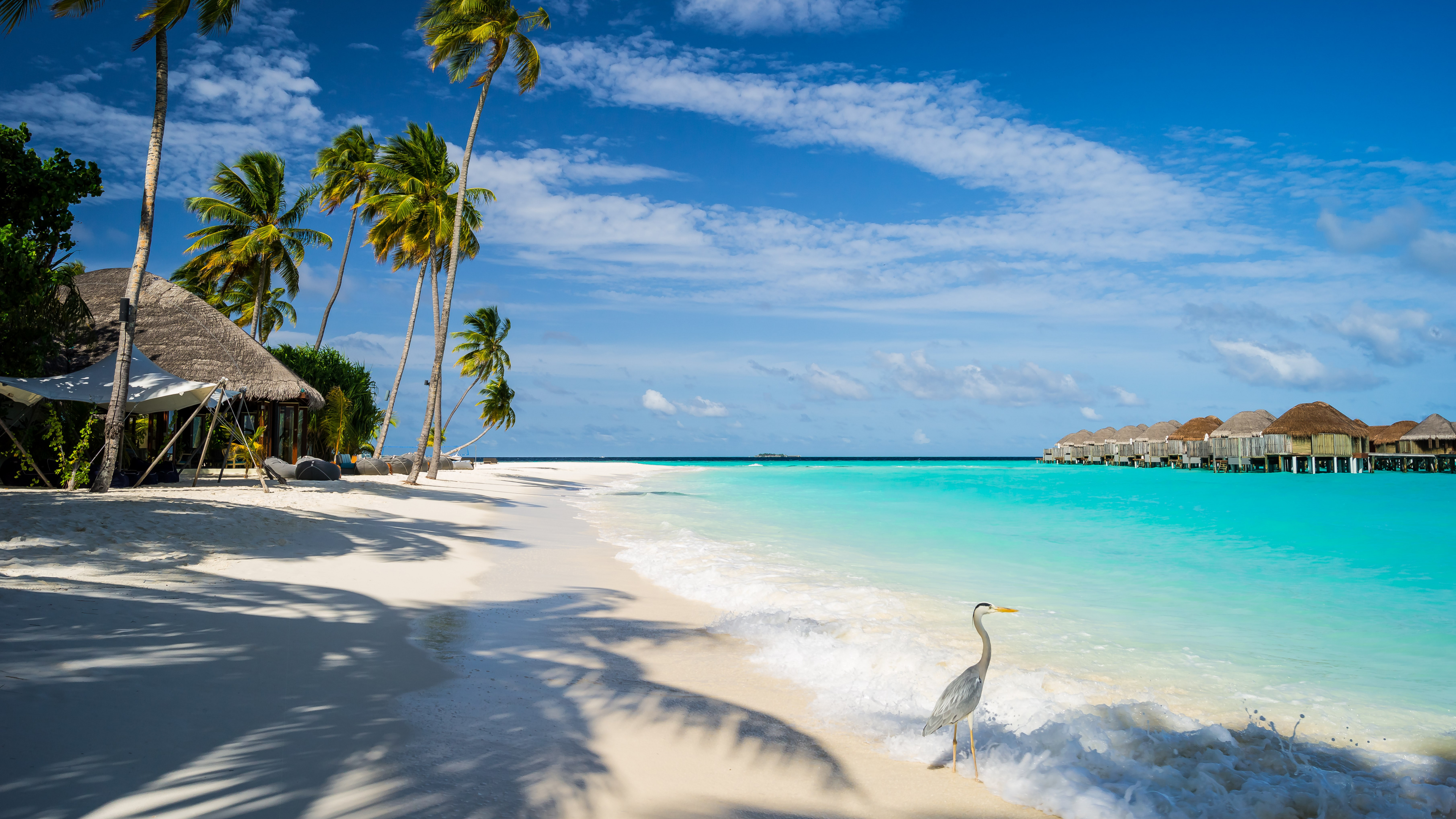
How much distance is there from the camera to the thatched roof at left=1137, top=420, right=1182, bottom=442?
59.8m

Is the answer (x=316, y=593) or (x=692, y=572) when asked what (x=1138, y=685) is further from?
(x=316, y=593)

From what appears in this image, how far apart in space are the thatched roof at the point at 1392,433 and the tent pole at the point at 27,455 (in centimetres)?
6237

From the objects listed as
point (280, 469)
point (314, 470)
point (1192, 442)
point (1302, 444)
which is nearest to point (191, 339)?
point (314, 470)

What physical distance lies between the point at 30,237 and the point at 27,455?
3631 mm

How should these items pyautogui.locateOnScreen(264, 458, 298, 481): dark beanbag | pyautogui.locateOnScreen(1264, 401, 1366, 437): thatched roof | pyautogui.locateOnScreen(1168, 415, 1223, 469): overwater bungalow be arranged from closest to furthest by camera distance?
pyautogui.locateOnScreen(264, 458, 298, 481): dark beanbag < pyautogui.locateOnScreen(1264, 401, 1366, 437): thatched roof < pyautogui.locateOnScreen(1168, 415, 1223, 469): overwater bungalow

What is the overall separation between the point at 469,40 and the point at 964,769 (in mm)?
20405

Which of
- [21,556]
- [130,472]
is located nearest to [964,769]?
[21,556]

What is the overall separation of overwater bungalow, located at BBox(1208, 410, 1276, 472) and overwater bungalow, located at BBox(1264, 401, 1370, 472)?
3.19 ft

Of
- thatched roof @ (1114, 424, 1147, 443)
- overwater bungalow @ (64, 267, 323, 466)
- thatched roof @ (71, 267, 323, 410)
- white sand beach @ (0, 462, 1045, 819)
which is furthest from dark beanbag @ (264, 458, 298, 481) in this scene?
thatched roof @ (1114, 424, 1147, 443)

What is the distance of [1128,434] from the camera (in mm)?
66312

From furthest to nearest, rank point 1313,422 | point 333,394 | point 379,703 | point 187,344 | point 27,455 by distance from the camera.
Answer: point 1313,422
point 333,394
point 187,344
point 27,455
point 379,703

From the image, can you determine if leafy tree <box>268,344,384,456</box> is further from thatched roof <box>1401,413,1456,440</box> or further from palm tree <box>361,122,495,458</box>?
thatched roof <box>1401,413,1456,440</box>

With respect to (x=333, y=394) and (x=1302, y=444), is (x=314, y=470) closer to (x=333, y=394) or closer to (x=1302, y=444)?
(x=333, y=394)

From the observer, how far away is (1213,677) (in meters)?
5.34
